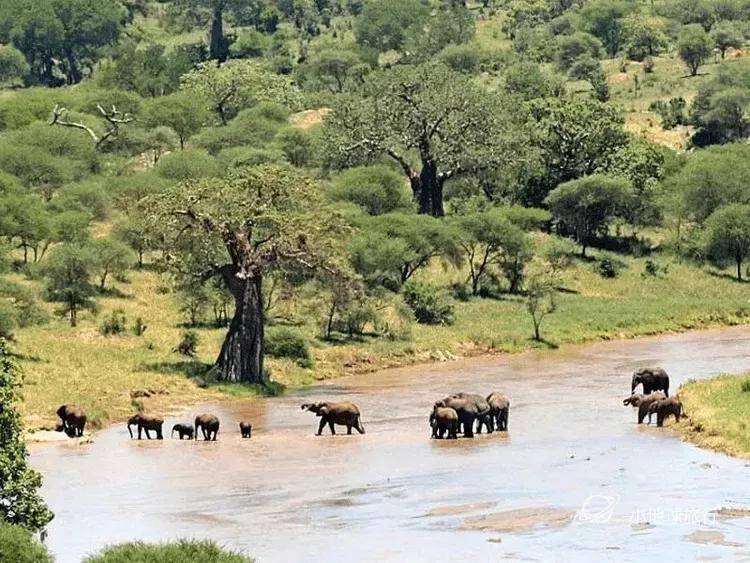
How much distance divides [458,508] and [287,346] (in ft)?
94.3

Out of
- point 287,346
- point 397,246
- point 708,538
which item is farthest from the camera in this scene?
point 397,246

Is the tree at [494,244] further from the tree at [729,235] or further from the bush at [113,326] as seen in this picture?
the bush at [113,326]

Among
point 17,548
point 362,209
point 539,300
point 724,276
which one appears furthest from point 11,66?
point 17,548

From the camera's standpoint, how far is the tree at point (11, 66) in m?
148

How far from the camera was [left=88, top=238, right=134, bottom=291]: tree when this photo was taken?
2586 inches

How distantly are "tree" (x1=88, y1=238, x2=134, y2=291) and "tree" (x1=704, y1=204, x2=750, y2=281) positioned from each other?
3145cm

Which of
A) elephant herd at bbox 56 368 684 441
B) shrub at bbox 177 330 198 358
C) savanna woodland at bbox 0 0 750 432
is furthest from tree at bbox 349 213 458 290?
elephant herd at bbox 56 368 684 441

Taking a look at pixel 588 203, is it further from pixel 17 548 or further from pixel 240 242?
pixel 17 548

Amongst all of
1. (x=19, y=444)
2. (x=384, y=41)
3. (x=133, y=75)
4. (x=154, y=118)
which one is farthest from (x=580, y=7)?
(x=19, y=444)

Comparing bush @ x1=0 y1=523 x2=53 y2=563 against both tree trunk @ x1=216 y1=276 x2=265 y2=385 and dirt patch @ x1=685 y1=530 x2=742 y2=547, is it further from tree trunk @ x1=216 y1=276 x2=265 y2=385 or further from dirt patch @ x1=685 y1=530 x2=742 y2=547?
tree trunk @ x1=216 y1=276 x2=265 y2=385

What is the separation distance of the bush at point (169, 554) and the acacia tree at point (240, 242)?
1238 inches

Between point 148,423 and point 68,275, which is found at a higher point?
point 68,275

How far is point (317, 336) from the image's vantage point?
63.6m

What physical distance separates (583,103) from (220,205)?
43108 mm
